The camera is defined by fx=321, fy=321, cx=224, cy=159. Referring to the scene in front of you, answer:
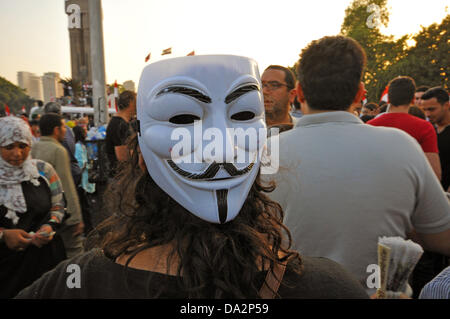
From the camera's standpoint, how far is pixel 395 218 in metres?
1.47

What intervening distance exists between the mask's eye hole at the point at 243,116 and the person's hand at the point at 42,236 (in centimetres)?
200

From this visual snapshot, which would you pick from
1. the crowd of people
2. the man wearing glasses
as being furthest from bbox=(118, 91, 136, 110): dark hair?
the man wearing glasses

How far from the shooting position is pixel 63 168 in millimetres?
3365

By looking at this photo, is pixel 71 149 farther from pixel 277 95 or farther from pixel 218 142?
pixel 218 142

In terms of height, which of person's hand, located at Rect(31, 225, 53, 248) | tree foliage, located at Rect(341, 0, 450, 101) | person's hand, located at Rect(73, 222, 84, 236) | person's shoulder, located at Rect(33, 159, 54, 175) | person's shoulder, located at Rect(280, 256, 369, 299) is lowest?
person's hand, located at Rect(73, 222, 84, 236)

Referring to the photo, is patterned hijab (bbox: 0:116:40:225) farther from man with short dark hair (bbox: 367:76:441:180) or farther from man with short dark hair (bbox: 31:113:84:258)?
man with short dark hair (bbox: 367:76:441:180)

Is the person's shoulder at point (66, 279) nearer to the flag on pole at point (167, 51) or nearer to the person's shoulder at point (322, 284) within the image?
the person's shoulder at point (322, 284)

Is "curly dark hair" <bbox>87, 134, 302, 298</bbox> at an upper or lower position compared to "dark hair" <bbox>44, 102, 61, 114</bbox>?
lower

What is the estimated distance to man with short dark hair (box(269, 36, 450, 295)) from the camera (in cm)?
145

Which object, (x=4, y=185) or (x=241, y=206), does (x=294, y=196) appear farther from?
(x=4, y=185)

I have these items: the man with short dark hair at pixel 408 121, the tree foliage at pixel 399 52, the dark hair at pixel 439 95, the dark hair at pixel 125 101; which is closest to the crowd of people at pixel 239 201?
the man with short dark hair at pixel 408 121

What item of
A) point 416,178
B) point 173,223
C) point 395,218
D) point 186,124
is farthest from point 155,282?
point 416,178

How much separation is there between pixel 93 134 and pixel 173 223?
A: 21.2ft

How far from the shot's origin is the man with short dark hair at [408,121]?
2.62m
